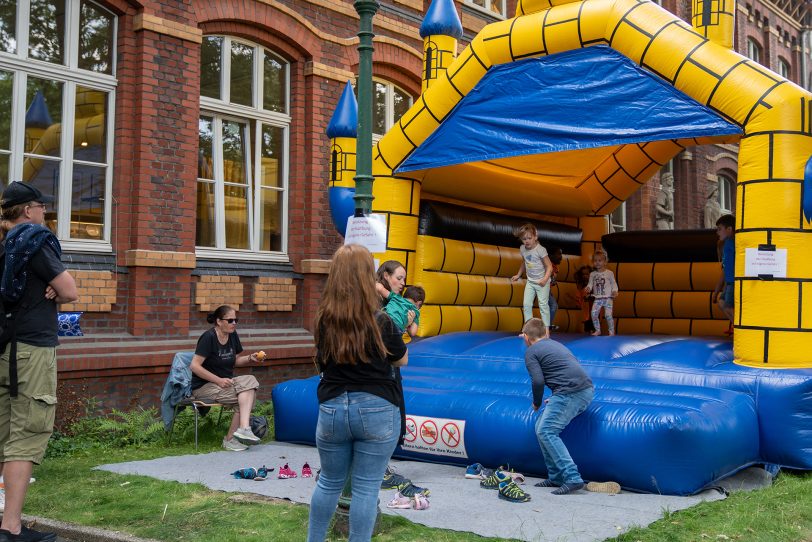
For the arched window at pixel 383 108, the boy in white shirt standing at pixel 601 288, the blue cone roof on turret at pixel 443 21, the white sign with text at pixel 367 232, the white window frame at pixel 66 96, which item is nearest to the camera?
the white sign with text at pixel 367 232

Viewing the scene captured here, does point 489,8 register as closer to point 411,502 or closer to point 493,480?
point 493,480

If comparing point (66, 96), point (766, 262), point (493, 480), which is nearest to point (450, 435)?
point (493, 480)

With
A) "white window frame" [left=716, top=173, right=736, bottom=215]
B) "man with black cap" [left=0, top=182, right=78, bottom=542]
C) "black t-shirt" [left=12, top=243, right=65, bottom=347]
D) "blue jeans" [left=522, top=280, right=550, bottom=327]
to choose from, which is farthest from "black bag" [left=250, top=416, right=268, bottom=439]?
"white window frame" [left=716, top=173, right=736, bottom=215]

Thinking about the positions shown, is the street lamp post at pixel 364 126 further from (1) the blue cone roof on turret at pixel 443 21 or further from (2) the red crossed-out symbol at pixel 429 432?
(1) the blue cone roof on turret at pixel 443 21

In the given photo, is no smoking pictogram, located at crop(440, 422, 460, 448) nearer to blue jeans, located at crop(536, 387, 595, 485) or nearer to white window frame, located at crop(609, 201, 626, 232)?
blue jeans, located at crop(536, 387, 595, 485)

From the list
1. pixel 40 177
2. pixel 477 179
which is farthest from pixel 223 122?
pixel 477 179

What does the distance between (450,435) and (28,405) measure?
345cm

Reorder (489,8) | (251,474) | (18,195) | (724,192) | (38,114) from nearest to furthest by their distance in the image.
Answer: (18,195), (251,474), (38,114), (489,8), (724,192)

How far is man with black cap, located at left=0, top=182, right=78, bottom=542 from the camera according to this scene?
509 cm

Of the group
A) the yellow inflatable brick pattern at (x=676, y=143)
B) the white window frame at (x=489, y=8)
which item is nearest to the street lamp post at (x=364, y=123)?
the yellow inflatable brick pattern at (x=676, y=143)

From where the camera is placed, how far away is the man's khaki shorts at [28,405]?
5055 millimetres

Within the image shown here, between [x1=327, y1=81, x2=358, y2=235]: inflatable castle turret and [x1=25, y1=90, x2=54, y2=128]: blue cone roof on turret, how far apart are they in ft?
10.4

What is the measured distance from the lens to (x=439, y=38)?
10.4 m

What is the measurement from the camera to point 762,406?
23.3 ft
